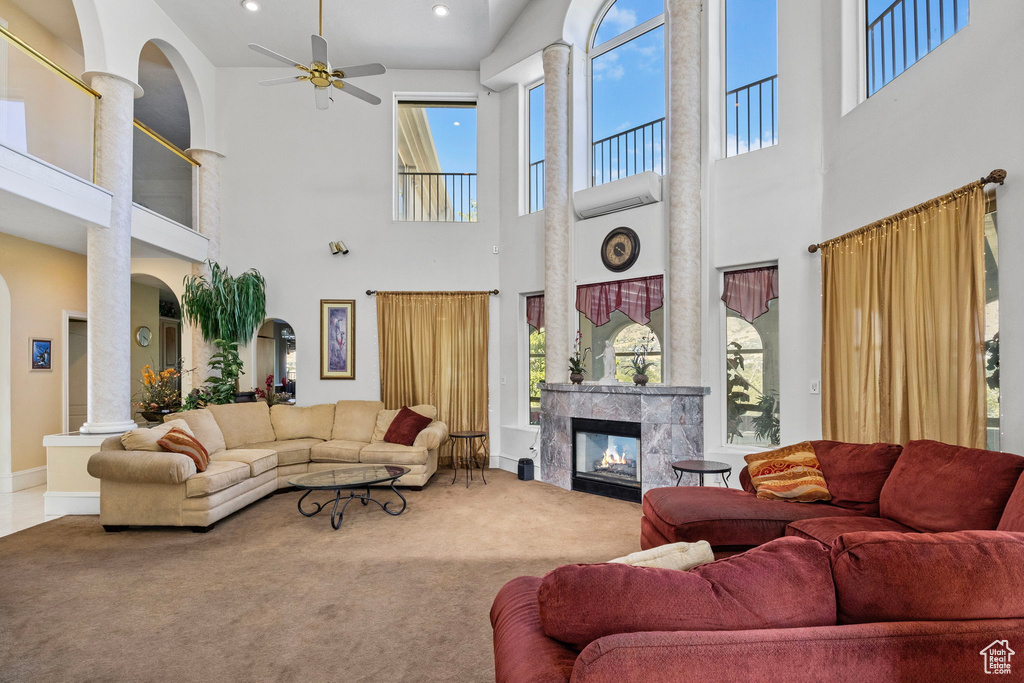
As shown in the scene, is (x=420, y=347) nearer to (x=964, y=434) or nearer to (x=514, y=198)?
(x=514, y=198)

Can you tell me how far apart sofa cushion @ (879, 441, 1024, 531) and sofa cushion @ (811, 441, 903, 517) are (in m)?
0.12

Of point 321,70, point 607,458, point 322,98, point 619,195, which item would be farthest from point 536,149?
point 607,458

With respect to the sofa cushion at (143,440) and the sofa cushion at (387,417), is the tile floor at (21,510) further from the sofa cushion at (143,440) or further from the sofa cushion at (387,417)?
the sofa cushion at (387,417)

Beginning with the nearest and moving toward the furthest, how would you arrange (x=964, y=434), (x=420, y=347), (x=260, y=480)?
1. (x=964, y=434)
2. (x=260, y=480)
3. (x=420, y=347)

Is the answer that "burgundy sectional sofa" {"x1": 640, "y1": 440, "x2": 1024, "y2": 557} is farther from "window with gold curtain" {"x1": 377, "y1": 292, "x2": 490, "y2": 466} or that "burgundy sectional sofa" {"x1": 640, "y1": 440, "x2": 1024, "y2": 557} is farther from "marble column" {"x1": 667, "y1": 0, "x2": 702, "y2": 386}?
"window with gold curtain" {"x1": 377, "y1": 292, "x2": 490, "y2": 466}

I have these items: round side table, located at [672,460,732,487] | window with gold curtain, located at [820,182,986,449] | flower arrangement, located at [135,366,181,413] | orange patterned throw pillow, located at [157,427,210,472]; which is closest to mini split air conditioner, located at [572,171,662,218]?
window with gold curtain, located at [820,182,986,449]

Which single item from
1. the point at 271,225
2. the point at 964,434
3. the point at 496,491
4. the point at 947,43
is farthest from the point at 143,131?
the point at 964,434

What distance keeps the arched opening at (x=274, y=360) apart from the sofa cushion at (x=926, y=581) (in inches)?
276

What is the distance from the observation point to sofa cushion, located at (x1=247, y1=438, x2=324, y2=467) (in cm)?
568

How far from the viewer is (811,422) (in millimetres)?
4543

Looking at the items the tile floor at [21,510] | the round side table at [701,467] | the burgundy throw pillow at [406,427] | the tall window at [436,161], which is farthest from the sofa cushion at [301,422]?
the round side table at [701,467]

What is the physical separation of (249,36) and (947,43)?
22.5 feet

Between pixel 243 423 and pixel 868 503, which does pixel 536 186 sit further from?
pixel 868 503

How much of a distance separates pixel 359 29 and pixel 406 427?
15.3ft
